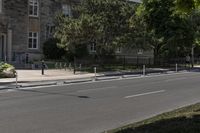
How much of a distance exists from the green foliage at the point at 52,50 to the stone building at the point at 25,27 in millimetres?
919

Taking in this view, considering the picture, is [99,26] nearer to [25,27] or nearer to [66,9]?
[25,27]

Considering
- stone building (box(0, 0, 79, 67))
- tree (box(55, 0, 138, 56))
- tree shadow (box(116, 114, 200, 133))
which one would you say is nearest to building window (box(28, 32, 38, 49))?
stone building (box(0, 0, 79, 67))

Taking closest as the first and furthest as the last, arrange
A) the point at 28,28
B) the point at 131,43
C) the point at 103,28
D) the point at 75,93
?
the point at 75,93 < the point at 103,28 < the point at 131,43 < the point at 28,28

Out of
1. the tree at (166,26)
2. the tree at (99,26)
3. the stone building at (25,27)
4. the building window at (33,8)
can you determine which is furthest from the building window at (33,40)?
the tree at (166,26)

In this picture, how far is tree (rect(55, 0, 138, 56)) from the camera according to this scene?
129 ft

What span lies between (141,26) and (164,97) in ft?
85.3

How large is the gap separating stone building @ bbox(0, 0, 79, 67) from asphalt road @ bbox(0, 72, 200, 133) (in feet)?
76.9

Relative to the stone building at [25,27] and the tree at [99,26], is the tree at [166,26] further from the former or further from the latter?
the stone building at [25,27]

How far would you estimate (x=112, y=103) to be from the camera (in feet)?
54.2

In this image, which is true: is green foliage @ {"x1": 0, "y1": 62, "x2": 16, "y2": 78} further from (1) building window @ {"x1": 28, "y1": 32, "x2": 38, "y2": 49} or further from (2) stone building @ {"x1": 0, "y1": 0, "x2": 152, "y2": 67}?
(1) building window @ {"x1": 28, "y1": 32, "x2": 38, "y2": 49}

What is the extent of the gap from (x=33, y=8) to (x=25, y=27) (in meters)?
2.48

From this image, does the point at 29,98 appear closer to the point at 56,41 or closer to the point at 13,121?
→ the point at 13,121

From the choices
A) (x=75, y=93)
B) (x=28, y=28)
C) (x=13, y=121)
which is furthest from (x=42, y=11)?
(x=13, y=121)

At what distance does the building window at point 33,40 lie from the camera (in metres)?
47.5
